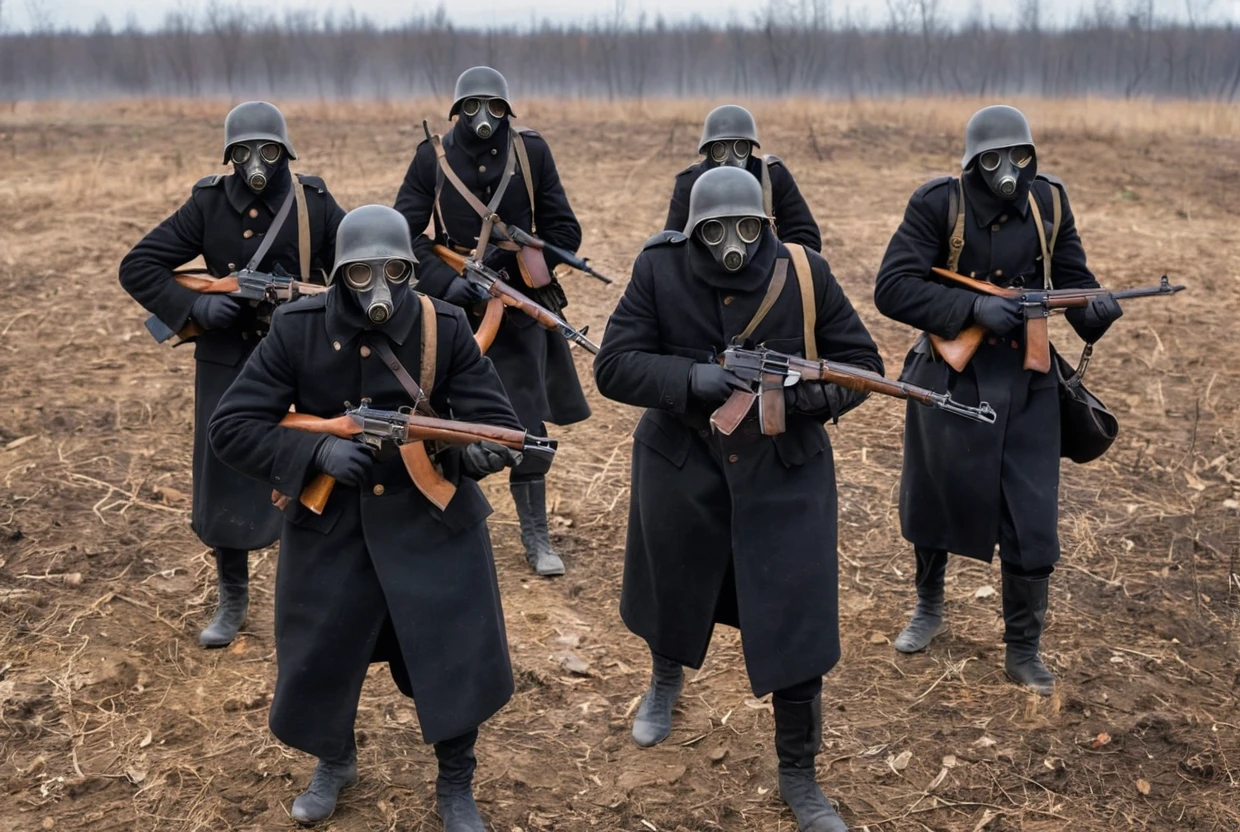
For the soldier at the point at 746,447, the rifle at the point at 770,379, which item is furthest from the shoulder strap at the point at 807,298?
the rifle at the point at 770,379

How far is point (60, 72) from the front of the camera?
5347 cm

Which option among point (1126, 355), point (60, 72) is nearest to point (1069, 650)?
point (1126, 355)

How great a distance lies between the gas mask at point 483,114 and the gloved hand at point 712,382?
8.45 feet

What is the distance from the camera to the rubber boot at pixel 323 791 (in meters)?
4.41

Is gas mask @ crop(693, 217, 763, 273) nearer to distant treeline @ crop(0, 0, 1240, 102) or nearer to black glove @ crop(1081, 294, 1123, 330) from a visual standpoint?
black glove @ crop(1081, 294, 1123, 330)

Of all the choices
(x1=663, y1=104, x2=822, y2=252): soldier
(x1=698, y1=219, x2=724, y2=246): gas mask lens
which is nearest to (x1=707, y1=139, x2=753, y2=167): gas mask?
(x1=663, y1=104, x2=822, y2=252): soldier

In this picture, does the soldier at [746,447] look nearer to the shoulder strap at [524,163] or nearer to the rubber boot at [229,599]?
the shoulder strap at [524,163]

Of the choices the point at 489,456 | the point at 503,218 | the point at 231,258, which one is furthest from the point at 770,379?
the point at 503,218

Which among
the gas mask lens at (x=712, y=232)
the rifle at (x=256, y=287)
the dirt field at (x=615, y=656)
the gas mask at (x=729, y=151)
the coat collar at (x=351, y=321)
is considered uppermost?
the gas mask at (x=729, y=151)

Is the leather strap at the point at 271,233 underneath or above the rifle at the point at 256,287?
above

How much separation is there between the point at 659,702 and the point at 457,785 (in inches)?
43.8

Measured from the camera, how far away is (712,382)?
4.22m

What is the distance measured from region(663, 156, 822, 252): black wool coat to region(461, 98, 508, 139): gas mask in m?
1.00

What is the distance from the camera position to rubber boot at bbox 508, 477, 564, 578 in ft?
22.0
